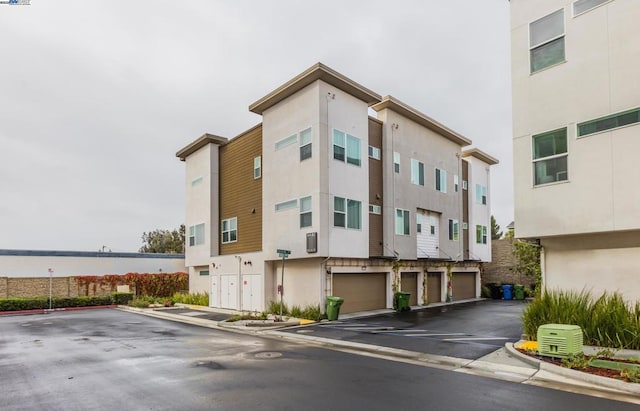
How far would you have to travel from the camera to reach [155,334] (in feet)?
51.2

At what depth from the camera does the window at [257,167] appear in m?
23.0

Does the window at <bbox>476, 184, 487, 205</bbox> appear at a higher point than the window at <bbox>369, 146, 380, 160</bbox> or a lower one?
lower

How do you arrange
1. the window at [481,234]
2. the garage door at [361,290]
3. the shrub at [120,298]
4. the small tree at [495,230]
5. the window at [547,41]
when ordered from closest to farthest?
1. the window at [547,41]
2. the garage door at [361,290]
3. the window at [481,234]
4. the shrub at [120,298]
5. the small tree at [495,230]

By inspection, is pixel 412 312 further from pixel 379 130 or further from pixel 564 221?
pixel 564 221

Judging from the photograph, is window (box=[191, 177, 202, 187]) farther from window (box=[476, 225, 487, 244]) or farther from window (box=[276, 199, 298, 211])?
window (box=[476, 225, 487, 244])

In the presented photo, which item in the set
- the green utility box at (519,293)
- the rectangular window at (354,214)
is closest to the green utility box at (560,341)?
the rectangular window at (354,214)

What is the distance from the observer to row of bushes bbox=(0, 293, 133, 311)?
2716 centimetres

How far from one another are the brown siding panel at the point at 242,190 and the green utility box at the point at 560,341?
15.2 meters

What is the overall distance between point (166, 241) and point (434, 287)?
57.1 meters

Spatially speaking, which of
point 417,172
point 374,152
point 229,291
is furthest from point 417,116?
point 229,291

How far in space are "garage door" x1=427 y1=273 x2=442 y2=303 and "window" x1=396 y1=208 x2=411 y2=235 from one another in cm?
454

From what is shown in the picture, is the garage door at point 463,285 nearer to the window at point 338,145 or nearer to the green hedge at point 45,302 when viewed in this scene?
the window at point 338,145

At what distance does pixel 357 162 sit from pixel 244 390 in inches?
564

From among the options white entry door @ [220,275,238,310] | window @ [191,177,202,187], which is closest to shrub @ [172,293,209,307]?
white entry door @ [220,275,238,310]
